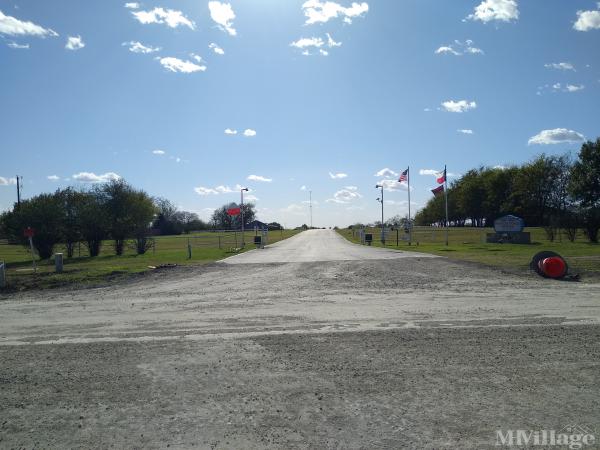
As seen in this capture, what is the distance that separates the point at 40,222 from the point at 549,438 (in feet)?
134

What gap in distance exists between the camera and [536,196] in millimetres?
84375

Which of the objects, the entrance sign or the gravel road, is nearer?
the gravel road

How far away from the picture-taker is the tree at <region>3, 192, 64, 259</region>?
3747cm

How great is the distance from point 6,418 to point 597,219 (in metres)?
49.4

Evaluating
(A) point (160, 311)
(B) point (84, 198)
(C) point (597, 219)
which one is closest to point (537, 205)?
(C) point (597, 219)

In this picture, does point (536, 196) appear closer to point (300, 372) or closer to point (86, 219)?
point (86, 219)

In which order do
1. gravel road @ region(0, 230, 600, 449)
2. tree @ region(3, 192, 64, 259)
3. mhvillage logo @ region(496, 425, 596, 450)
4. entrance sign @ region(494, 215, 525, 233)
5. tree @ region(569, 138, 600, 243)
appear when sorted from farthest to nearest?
tree @ region(569, 138, 600, 243), entrance sign @ region(494, 215, 525, 233), tree @ region(3, 192, 64, 259), gravel road @ region(0, 230, 600, 449), mhvillage logo @ region(496, 425, 596, 450)

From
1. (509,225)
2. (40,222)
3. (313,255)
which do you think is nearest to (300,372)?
(313,255)

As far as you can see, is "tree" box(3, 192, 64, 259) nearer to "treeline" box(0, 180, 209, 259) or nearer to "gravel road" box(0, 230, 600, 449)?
"treeline" box(0, 180, 209, 259)

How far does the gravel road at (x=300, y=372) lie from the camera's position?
13.8 feet

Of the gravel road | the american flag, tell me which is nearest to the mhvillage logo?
the gravel road

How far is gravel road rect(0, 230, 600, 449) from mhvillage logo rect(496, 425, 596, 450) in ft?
0.30

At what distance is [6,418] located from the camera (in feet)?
15.0

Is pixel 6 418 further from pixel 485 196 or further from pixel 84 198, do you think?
pixel 485 196
